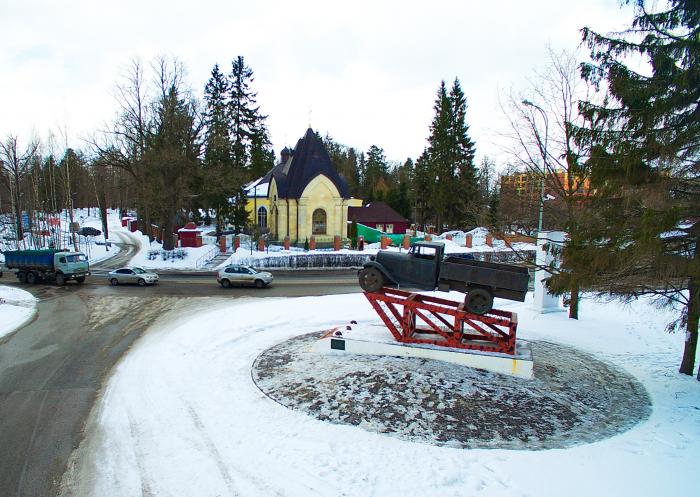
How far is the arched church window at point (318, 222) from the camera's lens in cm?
4041

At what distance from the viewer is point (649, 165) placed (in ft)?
30.4

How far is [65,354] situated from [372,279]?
9.71 m

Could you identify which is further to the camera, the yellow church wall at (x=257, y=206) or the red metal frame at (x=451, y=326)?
the yellow church wall at (x=257, y=206)

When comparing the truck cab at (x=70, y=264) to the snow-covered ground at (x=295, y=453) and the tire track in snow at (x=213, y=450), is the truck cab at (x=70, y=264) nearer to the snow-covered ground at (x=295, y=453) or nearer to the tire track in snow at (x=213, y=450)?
the snow-covered ground at (x=295, y=453)

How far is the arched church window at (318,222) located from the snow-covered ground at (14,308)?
22.5 m

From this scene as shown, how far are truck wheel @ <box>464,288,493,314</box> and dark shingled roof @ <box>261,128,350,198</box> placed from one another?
96.7 ft

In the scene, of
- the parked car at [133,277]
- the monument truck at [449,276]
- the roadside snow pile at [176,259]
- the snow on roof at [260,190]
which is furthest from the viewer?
the snow on roof at [260,190]

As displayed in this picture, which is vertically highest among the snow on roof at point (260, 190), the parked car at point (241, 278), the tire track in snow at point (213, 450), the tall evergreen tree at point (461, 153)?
the tall evergreen tree at point (461, 153)

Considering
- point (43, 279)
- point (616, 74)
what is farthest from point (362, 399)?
point (43, 279)

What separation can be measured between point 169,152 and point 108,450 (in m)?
29.6

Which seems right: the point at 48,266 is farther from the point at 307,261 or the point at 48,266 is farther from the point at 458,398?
the point at 458,398

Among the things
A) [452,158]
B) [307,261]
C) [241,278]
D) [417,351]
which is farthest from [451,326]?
[452,158]

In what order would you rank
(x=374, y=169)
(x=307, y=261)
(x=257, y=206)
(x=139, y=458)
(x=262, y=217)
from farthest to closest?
(x=374, y=169) → (x=257, y=206) → (x=262, y=217) → (x=307, y=261) → (x=139, y=458)

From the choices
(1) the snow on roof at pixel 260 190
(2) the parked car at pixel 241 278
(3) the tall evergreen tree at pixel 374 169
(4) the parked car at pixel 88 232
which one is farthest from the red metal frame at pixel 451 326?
(3) the tall evergreen tree at pixel 374 169
